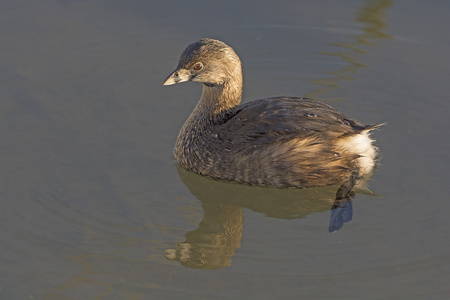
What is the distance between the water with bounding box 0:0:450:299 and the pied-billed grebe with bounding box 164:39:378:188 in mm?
191

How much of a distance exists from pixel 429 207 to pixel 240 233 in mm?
1666

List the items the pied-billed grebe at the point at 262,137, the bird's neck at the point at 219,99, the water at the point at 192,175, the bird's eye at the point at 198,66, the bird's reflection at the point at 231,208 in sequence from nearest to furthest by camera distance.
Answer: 1. the water at the point at 192,175
2. the bird's reflection at the point at 231,208
3. the pied-billed grebe at the point at 262,137
4. the bird's eye at the point at 198,66
5. the bird's neck at the point at 219,99

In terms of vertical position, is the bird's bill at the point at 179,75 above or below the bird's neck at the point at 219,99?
above

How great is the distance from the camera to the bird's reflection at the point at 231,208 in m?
5.68

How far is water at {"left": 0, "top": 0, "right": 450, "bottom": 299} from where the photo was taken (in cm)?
537

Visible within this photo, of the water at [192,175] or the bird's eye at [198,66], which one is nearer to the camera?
the water at [192,175]

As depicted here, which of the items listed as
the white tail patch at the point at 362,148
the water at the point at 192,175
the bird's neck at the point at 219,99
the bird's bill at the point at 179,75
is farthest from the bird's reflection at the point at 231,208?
the bird's bill at the point at 179,75

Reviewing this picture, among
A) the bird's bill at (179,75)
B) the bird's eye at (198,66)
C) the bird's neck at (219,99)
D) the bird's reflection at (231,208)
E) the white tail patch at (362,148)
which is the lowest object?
the bird's reflection at (231,208)

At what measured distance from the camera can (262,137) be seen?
6.23m

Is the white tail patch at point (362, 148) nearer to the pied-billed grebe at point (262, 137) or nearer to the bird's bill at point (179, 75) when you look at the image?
the pied-billed grebe at point (262, 137)

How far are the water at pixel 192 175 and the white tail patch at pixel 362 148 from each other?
140mm

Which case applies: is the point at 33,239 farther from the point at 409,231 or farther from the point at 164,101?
the point at 409,231

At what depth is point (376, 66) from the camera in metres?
8.02

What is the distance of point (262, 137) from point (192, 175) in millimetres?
881
